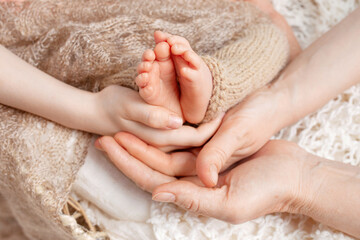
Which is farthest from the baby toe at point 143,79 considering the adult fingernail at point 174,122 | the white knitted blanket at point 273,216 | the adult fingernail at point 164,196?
the white knitted blanket at point 273,216

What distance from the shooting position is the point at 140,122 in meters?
0.76

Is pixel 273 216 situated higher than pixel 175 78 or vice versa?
pixel 175 78

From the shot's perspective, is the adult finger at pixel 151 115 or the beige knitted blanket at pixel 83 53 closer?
the adult finger at pixel 151 115

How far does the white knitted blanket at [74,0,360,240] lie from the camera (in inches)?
31.6

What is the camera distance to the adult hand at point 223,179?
714 millimetres

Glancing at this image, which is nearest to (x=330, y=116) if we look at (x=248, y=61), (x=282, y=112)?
(x=282, y=112)

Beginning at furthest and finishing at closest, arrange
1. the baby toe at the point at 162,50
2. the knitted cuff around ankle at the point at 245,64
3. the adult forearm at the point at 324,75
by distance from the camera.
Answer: the adult forearm at the point at 324,75, the knitted cuff around ankle at the point at 245,64, the baby toe at the point at 162,50

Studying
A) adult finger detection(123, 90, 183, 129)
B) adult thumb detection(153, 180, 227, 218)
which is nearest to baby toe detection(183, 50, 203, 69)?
adult finger detection(123, 90, 183, 129)

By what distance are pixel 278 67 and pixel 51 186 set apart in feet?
1.91

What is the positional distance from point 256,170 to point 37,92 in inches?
18.4

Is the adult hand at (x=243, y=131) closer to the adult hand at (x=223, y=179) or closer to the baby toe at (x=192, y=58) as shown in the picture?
the adult hand at (x=223, y=179)

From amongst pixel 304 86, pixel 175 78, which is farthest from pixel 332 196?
pixel 175 78

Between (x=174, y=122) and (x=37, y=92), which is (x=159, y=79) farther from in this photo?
(x=37, y=92)

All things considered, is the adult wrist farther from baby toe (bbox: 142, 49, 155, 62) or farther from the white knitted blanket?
baby toe (bbox: 142, 49, 155, 62)
